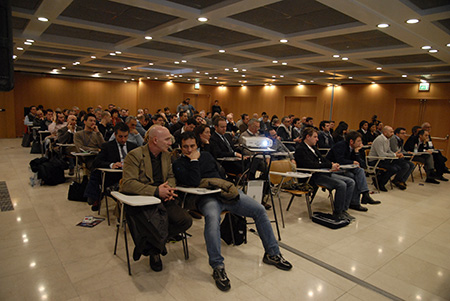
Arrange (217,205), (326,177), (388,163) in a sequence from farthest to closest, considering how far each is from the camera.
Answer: (388,163) < (326,177) < (217,205)

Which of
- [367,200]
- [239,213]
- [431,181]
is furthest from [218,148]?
[431,181]

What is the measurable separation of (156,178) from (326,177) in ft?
8.70

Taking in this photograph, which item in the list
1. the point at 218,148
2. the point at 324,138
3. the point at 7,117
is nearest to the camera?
the point at 218,148

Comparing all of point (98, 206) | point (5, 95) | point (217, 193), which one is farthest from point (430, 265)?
point (5, 95)

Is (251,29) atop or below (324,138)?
atop

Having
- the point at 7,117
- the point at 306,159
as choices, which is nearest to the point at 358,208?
the point at 306,159

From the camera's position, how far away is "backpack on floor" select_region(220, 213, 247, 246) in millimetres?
3304

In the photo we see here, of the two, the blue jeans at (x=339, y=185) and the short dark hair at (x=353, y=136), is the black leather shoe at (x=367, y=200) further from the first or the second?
the short dark hair at (x=353, y=136)

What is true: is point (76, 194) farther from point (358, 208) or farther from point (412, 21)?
point (412, 21)

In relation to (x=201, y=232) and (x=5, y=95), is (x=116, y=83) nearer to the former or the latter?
(x=5, y=95)

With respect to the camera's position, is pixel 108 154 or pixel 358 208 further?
pixel 358 208

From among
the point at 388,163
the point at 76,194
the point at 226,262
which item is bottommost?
the point at 226,262

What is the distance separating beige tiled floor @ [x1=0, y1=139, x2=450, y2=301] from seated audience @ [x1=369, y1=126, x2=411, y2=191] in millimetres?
1744

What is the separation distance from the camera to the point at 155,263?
9.01ft
